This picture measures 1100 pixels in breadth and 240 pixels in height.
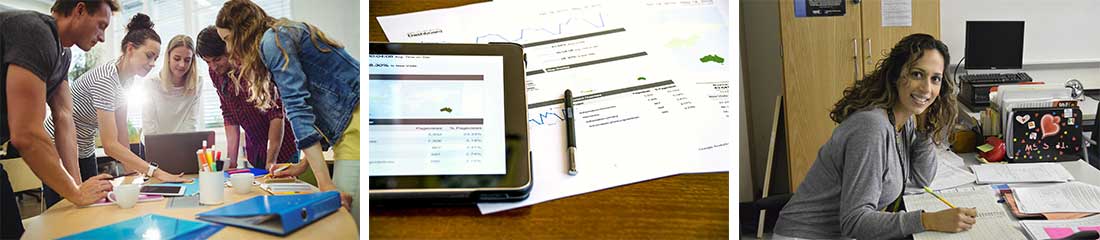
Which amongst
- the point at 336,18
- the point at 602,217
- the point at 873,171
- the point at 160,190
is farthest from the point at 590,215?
the point at 160,190

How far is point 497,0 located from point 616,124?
0.37 meters

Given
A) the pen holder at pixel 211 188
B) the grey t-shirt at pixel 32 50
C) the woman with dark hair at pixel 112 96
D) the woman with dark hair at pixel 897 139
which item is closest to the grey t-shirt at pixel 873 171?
the woman with dark hair at pixel 897 139

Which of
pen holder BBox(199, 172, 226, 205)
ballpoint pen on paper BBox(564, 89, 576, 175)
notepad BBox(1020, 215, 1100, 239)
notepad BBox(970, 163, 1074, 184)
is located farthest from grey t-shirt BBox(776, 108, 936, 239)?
pen holder BBox(199, 172, 226, 205)

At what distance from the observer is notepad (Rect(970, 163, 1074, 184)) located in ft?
4.71

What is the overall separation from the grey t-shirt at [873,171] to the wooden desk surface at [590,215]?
0.23 meters

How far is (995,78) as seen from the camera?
143 centimetres

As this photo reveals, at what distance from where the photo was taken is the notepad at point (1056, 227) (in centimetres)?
141

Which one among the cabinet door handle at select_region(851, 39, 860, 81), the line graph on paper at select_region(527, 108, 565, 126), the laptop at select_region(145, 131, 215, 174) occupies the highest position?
the cabinet door handle at select_region(851, 39, 860, 81)

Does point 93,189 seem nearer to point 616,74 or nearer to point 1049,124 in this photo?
point 616,74

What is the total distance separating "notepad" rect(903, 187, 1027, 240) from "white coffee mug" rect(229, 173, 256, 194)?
1.31 m

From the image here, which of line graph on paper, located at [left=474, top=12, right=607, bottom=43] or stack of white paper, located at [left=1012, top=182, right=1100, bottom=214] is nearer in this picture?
stack of white paper, located at [left=1012, top=182, right=1100, bottom=214]

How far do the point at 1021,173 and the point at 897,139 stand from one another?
27cm

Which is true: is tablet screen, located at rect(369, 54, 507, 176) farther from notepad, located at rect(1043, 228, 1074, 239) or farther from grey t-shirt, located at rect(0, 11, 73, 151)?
notepad, located at rect(1043, 228, 1074, 239)

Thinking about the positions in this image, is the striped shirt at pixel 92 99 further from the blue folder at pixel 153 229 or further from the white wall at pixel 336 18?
the white wall at pixel 336 18
